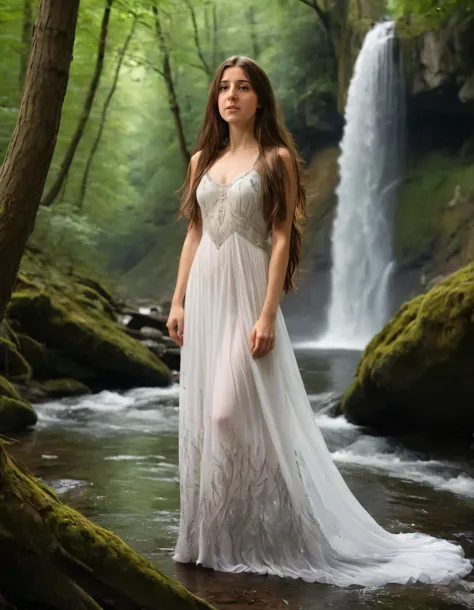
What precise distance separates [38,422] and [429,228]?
16244 millimetres

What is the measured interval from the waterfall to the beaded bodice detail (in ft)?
61.7

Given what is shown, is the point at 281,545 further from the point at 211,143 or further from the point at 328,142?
the point at 328,142

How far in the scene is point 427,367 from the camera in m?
6.74

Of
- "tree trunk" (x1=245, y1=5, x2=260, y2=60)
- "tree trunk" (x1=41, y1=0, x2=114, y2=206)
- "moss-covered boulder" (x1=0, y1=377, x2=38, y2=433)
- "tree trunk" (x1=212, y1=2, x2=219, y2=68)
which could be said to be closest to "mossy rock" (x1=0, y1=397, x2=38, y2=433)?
"moss-covered boulder" (x1=0, y1=377, x2=38, y2=433)

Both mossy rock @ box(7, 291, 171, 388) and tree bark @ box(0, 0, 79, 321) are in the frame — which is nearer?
tree bark @ box(0, 0, 79, 321)

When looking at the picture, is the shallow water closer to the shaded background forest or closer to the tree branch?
the shaded background forest

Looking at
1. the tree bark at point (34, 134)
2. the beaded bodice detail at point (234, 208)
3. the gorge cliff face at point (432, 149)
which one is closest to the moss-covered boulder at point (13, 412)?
the beaded bodice detail at point (234, 208)

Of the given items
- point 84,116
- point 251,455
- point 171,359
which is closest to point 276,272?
point 251,455

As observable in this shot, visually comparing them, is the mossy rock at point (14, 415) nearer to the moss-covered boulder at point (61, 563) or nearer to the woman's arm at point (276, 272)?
the woman's arm at point (276, 272)

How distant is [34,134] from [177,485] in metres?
3.86

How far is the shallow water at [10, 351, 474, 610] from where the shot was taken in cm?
335

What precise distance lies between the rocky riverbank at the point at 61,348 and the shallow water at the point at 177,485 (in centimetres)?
64

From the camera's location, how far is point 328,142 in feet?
92.5

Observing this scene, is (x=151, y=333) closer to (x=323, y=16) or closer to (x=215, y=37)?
(x=215, y=37)
